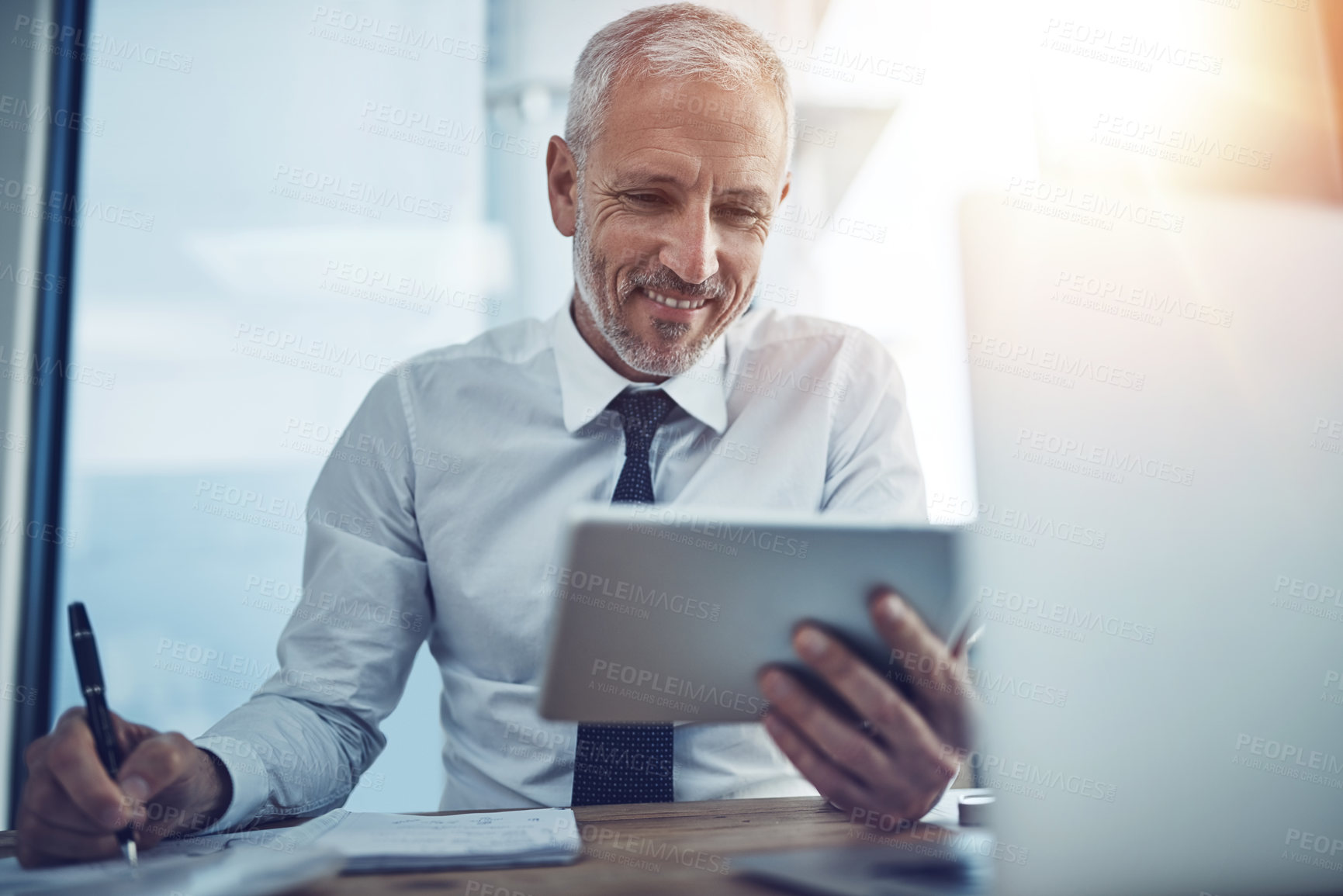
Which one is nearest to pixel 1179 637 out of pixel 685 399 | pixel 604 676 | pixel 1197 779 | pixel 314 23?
pixel 1197 779

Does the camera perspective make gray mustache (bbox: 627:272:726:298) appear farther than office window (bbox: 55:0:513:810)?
No


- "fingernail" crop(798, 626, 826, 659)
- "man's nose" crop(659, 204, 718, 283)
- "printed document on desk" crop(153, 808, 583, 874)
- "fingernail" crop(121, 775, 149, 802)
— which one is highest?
"man's nose" crop(659, 204, 718, 283)

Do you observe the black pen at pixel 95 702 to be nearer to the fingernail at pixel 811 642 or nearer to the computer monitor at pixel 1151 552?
the fingernail at pixel 811 642

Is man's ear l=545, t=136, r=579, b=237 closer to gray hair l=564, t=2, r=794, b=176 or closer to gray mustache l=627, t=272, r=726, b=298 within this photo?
gray hair l=564, t=2, r=794, b=176

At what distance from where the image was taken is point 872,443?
54.5 inches

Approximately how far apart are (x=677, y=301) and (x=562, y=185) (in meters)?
0.38

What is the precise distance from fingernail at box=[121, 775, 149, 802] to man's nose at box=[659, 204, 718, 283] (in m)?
0.93

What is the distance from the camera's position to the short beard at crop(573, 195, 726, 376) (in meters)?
1.31

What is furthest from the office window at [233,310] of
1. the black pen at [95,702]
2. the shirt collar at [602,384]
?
the black pen at [95,702]

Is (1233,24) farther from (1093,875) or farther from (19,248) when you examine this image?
(19,248)

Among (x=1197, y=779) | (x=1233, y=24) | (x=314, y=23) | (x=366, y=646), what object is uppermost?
(x=314, y=23)

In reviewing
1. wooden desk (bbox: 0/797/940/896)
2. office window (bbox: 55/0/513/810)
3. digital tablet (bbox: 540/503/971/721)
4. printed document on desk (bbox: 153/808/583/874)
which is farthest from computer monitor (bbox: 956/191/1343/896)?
office window (bbox: 55/0/513/810)

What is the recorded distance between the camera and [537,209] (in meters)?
2.37

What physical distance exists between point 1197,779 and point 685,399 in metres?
0.96
